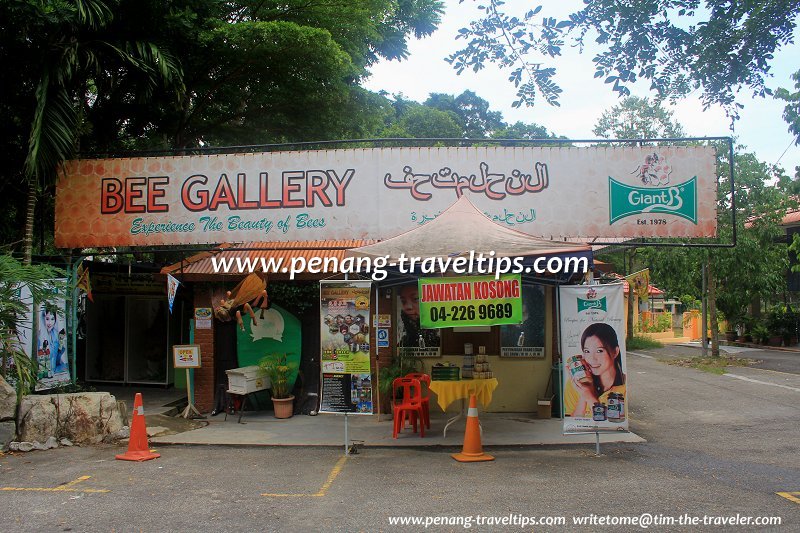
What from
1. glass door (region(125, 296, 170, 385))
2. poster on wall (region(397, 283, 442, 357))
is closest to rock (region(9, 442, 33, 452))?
glass door (region(125, 296, 170, 385))

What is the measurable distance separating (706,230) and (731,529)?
6640mm

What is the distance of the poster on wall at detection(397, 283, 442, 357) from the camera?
12156mm

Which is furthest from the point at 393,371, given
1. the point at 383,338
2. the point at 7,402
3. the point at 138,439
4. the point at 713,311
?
the point at 713,311

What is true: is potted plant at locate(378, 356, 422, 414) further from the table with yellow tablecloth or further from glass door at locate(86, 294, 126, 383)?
glass door at locate(86, 294, 126, 383)

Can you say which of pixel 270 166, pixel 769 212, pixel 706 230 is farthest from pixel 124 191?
pixel 769 212

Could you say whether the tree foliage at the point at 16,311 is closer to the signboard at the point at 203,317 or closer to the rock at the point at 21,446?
the rock at the point at 21,446

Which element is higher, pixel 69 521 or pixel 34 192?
pixel 34 192

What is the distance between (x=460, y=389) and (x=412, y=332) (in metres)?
2.92

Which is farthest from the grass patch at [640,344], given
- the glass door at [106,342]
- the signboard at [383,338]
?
the glass door at [106,342]

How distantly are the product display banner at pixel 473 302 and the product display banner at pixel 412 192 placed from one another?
2.67 metres

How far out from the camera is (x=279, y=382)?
11836 millimetres

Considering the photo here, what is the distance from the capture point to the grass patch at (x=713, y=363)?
794 inches

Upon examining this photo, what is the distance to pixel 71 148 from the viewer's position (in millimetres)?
11875

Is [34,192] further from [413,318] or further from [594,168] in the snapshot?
[594,168]
